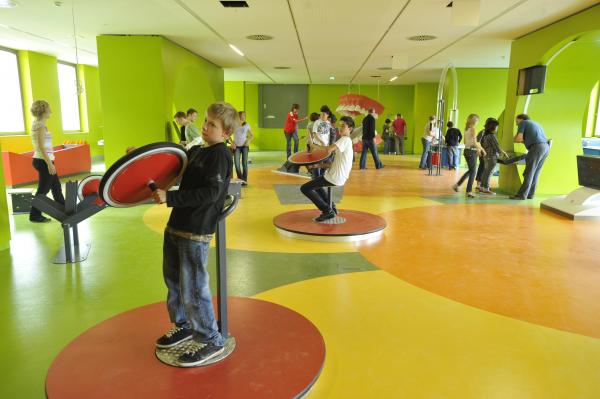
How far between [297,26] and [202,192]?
7030mm

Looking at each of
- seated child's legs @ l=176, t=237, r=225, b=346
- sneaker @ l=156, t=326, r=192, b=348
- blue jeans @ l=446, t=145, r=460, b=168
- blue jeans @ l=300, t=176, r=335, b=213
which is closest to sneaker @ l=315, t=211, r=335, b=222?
blue jeans @ l=300, t=176, r=335, b=213

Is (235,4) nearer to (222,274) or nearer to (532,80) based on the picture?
(222,274)

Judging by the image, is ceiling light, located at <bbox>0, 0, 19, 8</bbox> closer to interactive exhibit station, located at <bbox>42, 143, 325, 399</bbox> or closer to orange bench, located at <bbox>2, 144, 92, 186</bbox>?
orange bench, located at <bbox>2, 144, 92, 186</bbox>

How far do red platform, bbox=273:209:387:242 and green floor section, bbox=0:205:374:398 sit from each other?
570mm

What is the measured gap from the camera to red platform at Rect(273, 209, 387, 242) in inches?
214

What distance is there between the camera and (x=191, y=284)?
8.05 feet

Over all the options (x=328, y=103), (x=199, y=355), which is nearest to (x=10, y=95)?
(x=199, y=355)

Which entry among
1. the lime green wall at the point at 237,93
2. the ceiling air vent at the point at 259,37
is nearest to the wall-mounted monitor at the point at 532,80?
the ceiling air vent at the point at 259,37

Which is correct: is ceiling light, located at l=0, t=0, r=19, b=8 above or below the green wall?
above

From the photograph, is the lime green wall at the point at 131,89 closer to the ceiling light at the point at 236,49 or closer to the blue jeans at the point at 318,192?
the ceiling light at the point at 236,49

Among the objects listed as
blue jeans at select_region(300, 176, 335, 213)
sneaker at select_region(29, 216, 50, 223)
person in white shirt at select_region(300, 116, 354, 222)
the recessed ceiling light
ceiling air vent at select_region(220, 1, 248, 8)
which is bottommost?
sneaker at select_region(29, 216, 50, 223)

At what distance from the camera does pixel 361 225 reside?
5883mm

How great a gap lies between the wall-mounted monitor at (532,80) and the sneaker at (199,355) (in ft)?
28.5

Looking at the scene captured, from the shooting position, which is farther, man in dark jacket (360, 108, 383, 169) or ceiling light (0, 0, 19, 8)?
man in dark jacket (360, 108, 383, 169)
